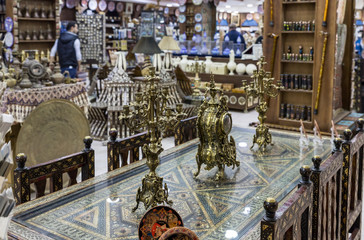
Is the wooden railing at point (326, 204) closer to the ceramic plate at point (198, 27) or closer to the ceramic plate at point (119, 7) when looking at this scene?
the ceramic plate at point (198, 27)

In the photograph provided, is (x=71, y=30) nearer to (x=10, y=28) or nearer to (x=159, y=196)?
(x=10, y=28)

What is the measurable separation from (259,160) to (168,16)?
56.7ft

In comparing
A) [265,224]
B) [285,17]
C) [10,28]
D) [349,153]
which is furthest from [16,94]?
[10,28]

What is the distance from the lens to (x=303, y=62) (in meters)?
5.82

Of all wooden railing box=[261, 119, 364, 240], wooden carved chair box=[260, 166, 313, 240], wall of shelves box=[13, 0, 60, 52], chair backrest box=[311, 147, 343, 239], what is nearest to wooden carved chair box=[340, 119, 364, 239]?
wooden railing box=[261, 119, 364, 240]

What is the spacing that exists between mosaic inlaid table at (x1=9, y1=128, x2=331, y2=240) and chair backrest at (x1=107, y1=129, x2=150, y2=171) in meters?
0.09

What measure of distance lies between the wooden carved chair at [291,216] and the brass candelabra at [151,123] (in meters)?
0.55

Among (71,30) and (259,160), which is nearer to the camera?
(259,160)

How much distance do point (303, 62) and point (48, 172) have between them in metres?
4.44

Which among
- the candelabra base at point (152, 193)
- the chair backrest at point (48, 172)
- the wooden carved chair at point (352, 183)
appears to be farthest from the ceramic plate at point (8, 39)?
the candelabra base at point (152, 193)

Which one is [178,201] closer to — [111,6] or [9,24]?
[9,24]

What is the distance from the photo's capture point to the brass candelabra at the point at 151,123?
1.85 metres

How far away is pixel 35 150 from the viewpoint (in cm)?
393

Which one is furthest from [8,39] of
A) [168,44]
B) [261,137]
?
[261,137]
